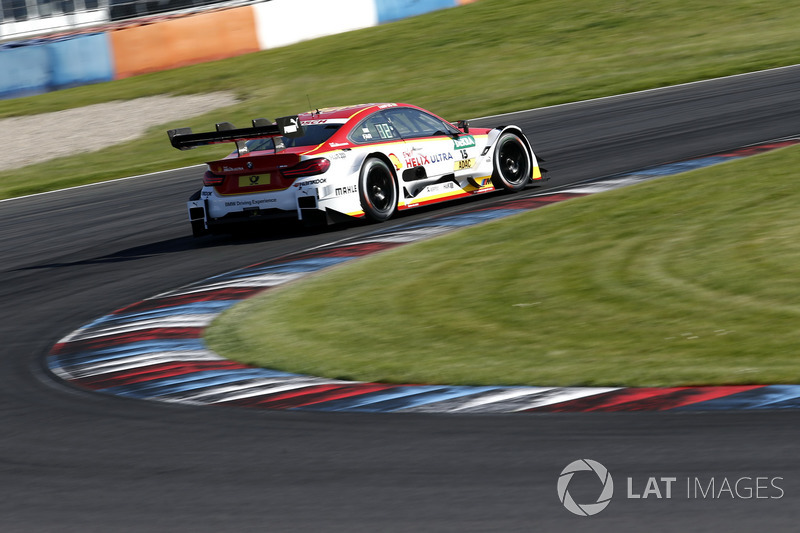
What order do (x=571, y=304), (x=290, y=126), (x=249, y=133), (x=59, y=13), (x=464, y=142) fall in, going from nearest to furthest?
(x=571, y=304) → (x=290, y=126) → (x=249, y=133) → (x=464, y=142) → (x=59, y=13)

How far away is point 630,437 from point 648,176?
8251 millimetres

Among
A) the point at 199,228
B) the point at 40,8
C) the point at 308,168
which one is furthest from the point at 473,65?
the point at 308,168

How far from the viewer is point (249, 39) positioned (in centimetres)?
3116

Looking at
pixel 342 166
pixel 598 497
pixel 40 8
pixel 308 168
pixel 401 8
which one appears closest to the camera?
pixel 598 497

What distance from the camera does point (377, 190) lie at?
39.2 feet

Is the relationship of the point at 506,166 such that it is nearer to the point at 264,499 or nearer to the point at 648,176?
the point at 648,176

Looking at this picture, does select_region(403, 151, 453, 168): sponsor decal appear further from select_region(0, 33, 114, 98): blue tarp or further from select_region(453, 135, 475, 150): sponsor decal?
select_region(0, 33, 114, 98): blue tarp

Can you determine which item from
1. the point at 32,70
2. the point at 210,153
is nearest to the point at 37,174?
the point at 210,153

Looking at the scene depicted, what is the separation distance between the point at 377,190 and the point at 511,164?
198cm

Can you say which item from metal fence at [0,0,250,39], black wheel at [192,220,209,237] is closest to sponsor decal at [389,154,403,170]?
black wheel at [192,220,209,237]

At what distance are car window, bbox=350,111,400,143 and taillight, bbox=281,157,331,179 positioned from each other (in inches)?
21.9

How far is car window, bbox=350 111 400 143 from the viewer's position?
38.9 ft

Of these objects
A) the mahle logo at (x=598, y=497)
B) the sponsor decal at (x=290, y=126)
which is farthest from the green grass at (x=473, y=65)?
the mahle logo at (x=598, y=497)

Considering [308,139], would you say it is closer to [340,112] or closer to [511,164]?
[340,112]
